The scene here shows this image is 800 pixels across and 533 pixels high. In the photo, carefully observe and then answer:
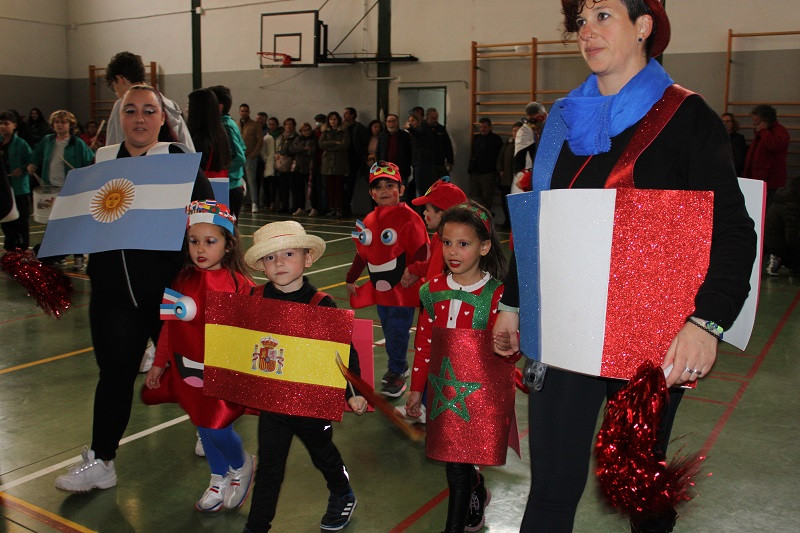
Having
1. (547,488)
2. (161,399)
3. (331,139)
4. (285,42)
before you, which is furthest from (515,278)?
(285,42)

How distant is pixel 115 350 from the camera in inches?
123

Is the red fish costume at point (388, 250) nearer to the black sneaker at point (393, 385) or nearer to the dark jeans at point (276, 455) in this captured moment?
the black sneaker at point (393, 385)

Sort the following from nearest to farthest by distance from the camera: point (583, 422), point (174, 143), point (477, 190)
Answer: point (583, 422) < point (174, 143) < point (477, 190)

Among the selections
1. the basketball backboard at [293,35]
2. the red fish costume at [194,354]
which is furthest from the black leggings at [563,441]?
the basketball backboard at [293,35]

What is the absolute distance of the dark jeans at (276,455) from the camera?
2.63m

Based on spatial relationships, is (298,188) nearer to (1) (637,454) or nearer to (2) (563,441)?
(2) (563,441)

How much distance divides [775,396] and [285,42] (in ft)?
44.5

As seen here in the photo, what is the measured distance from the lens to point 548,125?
1.99m

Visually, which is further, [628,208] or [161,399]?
[161,399]

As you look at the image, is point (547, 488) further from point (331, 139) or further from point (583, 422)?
point (331, 139)

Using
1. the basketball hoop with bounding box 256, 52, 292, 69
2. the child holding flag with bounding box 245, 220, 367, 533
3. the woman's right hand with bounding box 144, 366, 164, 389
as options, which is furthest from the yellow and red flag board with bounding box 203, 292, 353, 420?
the basketball hoop with bounding box 256, 52, 292, 69

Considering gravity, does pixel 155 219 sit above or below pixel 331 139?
below

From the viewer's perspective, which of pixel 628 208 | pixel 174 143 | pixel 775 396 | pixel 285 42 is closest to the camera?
pixel 628 208

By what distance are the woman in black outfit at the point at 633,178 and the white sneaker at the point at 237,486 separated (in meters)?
1.53
